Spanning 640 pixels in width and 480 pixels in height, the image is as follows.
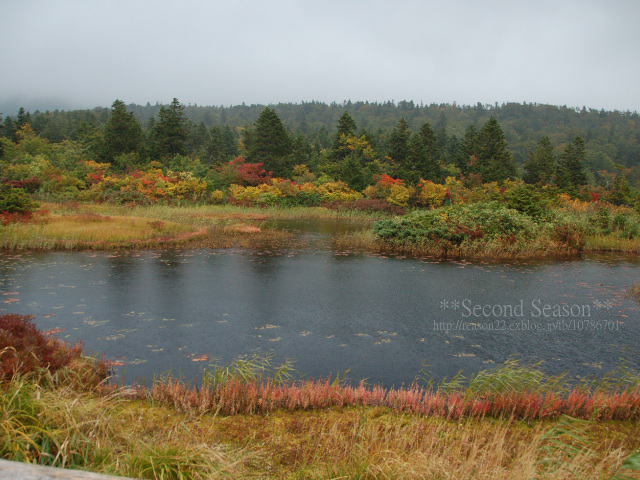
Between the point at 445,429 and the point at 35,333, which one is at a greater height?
the point at 35,333

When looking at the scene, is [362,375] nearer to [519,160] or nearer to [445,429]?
[445,429]

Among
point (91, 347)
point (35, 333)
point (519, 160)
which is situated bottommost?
point (91, 347)

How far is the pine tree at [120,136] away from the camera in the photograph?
1874 inches

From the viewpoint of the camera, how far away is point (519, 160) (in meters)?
77.9

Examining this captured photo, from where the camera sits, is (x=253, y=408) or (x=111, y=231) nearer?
(x=253, y=408)

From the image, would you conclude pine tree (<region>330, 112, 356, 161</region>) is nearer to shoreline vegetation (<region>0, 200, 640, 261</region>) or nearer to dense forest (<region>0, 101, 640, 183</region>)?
dense forest (<region>0, 101, 640, 183</region>)

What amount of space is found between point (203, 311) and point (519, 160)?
7920cm

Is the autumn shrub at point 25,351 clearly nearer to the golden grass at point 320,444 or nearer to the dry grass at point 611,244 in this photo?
the golden grass at point 320,444

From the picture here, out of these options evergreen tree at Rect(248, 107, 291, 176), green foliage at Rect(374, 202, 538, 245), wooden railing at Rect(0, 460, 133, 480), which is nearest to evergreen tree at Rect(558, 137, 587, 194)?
evergreen tree at Rect(248, 107, 291, 176)

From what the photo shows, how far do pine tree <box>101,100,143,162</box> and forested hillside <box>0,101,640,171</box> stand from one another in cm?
997

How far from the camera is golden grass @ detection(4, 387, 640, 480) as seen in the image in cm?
356

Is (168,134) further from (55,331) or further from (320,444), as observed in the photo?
(320,444)

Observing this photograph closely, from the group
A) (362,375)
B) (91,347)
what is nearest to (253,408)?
(362,375)

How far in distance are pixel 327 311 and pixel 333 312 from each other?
6.2 inches
